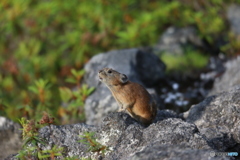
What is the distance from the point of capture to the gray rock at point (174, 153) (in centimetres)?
324

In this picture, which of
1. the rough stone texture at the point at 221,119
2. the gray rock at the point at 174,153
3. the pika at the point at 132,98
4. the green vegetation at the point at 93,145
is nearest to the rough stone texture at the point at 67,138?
the green vegetation at the point at 93,145

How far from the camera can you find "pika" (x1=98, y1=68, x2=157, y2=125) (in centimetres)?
494

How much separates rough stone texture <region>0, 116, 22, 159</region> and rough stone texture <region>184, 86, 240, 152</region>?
234cm

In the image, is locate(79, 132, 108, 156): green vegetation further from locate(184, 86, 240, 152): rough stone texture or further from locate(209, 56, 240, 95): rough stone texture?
locate(209, 56, 240, 95): rough stone texture

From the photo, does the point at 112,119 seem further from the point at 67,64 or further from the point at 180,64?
the point at 67,64

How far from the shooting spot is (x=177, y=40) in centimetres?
999

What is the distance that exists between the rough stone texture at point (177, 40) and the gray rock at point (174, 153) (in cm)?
633

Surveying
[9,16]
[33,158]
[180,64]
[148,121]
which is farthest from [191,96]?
[9,16]

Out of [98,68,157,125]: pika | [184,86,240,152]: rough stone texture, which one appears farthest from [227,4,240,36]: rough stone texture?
[98,68,157,125]: pika

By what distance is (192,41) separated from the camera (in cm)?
1001

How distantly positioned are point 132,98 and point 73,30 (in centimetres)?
668

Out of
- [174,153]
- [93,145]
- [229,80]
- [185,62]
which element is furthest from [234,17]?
[174,153]

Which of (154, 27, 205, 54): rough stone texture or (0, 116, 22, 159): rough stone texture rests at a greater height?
(154, 27, 205, 54): rough stone texture

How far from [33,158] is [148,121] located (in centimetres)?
157
